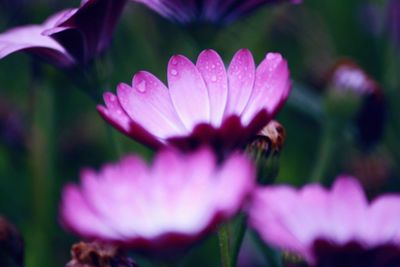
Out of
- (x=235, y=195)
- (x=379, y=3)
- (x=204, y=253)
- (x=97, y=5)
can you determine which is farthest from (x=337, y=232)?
(x=379, y=3)

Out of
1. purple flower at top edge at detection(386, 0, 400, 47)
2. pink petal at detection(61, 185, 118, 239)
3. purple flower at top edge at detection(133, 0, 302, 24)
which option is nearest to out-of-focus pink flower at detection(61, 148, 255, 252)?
pink petal at detection(61, 185, 118, 239)

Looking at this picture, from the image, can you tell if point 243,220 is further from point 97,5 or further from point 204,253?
point 204,253

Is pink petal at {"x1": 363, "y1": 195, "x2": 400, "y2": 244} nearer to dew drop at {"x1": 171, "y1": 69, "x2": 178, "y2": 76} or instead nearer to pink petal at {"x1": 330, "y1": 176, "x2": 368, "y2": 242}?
pink petal at {"x1": 330, "y1": 176, "x2": 368, "y2": 242}

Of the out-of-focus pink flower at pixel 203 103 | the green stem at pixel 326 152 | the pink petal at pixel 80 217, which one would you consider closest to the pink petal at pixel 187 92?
the out-of-focus pink flower at pixel 203 103

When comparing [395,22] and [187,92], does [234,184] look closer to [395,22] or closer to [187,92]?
[187,92]

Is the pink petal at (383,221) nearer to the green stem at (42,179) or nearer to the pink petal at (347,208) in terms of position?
the pink petal at (347,208)

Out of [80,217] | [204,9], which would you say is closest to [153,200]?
[80,217]
